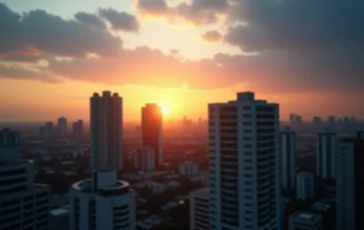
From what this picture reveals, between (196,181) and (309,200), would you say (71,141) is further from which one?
(309,200)

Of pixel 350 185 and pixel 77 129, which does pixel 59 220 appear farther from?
pixel 77 129

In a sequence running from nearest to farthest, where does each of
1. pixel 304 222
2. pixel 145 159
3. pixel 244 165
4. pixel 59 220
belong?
pixel 244 165 → pixel 304 222 → pixel 59 220 → pixel 145 159

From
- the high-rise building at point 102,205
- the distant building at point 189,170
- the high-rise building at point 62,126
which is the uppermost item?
the high-rise building at point 62,126

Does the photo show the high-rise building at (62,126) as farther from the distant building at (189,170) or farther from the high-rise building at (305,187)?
the high-rise building at (305,187)

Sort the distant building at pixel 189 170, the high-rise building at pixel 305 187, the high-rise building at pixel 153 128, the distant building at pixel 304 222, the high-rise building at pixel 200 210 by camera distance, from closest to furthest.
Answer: the high-rise building at pixel 200 210 → the distant building at pixel 304 222 → the high-rise building at pixel 305 187 → the distant building at pixel 189 170 → the high-rise building at pixel 153 128

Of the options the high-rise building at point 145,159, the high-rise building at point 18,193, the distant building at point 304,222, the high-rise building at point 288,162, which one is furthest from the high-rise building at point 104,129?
the distant building at point 304,222

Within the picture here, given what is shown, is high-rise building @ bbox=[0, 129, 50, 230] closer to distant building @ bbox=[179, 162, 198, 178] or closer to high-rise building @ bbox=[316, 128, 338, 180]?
distant building @ bbox=[179, 162, 198, 178]

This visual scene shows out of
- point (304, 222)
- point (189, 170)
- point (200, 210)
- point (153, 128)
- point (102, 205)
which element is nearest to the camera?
point (102, 205)

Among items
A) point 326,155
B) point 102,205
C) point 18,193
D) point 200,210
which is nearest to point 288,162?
point 326,155
